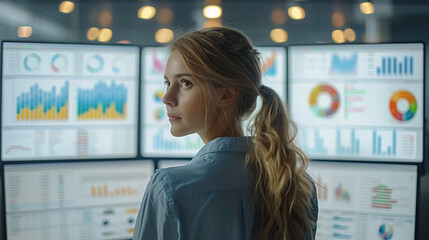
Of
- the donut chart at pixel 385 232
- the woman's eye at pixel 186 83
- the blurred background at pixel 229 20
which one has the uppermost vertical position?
the blurred background at pixel 229 20

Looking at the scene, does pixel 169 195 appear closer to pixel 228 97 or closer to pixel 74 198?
pixel 228 97

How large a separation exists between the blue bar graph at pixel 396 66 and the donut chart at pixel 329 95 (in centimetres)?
28

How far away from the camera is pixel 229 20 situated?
9.12 ft

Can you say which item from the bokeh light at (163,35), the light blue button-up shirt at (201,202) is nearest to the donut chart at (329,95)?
the bokeh light at (163,35)

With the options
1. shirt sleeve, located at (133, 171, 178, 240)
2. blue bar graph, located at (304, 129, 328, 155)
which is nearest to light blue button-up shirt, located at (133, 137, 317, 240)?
shirt sleeve, located at (133, 171, 178, 240)

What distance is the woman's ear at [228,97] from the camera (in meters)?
1.02

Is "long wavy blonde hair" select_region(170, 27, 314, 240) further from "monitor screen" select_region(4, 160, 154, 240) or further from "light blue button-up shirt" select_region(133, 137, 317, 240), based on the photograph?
"monitor screen" select_region(4, 160, 154, 240)

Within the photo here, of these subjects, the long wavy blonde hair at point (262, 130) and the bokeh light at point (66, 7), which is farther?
the bokeh light at point (66, 7)

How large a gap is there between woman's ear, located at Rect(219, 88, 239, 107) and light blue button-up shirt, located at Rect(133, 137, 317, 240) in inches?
5.8

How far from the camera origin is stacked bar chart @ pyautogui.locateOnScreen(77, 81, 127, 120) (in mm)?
2443

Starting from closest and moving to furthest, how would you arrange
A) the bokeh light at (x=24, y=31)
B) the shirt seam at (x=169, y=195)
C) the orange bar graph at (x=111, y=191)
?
1. the shirt seam at (x=169, y=195)
2. the orange bar graph at (x=111, y=191)
3. the bokeh light at (x=24, y=31)

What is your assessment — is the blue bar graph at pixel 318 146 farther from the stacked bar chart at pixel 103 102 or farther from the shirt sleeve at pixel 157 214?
the shirt sleeve at pixel 157 214

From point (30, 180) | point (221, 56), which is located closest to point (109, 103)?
point (30, 180)

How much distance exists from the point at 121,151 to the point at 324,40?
1.47 metres
